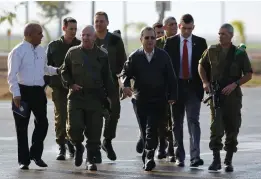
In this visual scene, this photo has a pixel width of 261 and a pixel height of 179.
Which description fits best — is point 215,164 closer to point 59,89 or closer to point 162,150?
point 162,150

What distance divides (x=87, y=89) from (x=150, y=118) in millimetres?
892

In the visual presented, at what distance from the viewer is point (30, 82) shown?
13.8 meters

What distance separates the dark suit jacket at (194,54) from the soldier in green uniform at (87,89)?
1.09m

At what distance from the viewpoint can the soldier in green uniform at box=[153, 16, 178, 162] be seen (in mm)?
15164

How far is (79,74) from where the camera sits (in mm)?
13773

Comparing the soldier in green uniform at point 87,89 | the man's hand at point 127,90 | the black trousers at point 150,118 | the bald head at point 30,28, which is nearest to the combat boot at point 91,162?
the soldier in green uniform at point 87,89

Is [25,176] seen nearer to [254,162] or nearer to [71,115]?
[71,115]

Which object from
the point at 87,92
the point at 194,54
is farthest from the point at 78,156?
the point at 194,54

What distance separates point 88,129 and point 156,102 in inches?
36.7

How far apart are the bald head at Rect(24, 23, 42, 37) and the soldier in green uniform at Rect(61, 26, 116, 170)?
1.66 ft

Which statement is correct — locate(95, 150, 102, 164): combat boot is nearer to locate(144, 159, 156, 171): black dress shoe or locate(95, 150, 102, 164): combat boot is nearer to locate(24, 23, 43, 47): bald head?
locate(144, 159, 156, 171): black dress shoe

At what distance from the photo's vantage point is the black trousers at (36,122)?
1384 centimetres

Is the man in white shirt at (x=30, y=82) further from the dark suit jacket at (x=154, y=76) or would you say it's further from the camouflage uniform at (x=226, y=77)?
the camouflage uniform at (x=226, y=77)

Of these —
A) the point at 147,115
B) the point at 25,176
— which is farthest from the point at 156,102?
the point at 25,176
